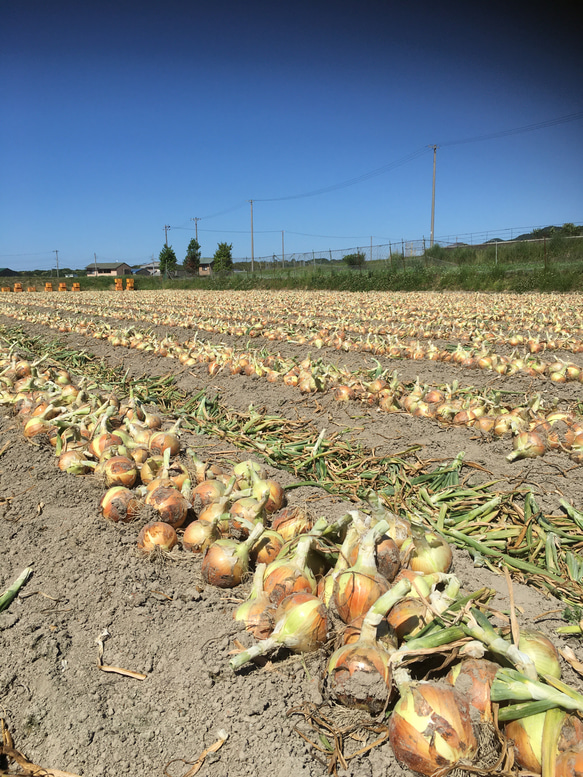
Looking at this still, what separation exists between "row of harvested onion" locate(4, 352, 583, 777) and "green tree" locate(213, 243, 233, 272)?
154 ft

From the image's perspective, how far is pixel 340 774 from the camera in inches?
51.7

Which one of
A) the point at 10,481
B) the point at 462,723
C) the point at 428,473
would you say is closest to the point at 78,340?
the point at 10,481

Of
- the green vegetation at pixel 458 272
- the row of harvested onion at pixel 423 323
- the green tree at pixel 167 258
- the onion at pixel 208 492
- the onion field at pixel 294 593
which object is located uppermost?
the green tree at pixel 167 258

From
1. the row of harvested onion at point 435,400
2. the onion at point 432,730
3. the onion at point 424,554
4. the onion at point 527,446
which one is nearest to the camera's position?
the onion at point 432,730

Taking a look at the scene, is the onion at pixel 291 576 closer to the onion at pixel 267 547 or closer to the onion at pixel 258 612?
the onion at pixel 258 612

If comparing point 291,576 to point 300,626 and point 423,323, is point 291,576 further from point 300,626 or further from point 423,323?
point 423,323

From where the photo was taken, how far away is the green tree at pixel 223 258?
47.9 metres

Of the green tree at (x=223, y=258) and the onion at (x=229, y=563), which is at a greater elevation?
the green tree at (x=223, y=258)

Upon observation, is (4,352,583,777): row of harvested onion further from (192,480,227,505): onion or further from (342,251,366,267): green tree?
(342,251,366,267): green tree

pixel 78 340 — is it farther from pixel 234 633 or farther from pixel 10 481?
pixel 234 633

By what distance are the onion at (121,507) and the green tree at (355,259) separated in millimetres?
32614

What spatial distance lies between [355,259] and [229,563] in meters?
34.3

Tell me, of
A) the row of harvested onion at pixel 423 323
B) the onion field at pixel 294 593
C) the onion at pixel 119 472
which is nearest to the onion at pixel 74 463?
the onion field at pixel 294 593

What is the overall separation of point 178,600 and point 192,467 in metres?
1.19
